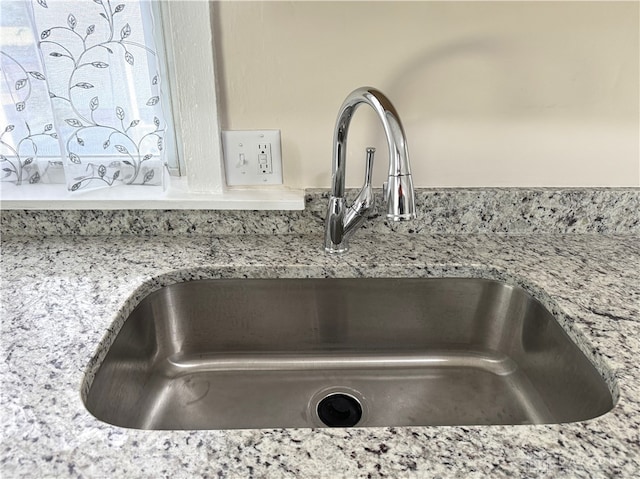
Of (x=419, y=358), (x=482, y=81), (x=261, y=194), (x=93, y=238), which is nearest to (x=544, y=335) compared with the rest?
(x=419, y=358)

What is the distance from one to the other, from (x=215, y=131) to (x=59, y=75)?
283 mm

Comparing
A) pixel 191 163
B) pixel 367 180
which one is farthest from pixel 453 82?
pixel 191 163

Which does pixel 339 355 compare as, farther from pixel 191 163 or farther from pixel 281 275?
pixel 191 163

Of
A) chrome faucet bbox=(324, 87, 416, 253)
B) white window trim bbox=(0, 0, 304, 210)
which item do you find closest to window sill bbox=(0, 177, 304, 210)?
white window trim bbox=(0, 0, 304, 210)

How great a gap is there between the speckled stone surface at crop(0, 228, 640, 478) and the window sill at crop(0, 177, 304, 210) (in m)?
0.06

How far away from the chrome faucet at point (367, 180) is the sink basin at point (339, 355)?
106 mm

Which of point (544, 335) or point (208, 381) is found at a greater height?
point (544, 335)

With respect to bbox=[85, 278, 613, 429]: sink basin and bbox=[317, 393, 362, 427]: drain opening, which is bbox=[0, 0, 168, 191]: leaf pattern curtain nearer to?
bbox=[85, 278, 613, 429]: sink basin

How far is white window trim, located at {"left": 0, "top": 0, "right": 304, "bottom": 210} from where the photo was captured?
83cm

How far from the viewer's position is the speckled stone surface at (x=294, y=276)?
1.62 feet

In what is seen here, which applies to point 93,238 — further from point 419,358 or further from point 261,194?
point 419,358

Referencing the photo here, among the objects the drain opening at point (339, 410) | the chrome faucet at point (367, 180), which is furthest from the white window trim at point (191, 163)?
the drain opening at point (339, 410)

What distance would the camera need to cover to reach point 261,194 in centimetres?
94

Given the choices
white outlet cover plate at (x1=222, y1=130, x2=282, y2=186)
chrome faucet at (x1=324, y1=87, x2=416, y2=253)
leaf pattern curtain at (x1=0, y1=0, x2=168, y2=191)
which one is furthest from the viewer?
white outlet cover plate at (x1=222, y1=130, x2=282, y2=186)
